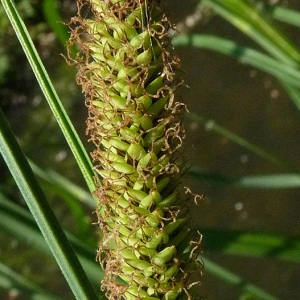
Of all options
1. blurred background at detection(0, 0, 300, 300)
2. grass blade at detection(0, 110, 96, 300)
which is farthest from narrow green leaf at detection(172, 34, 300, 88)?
blurred background at detection(0, 0, 300, 300)

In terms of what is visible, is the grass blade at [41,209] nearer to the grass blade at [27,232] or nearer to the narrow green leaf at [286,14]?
the grass blade at [27,232]

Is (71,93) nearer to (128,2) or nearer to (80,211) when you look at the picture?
(80,211)

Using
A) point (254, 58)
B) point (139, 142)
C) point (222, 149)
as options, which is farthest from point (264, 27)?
point (222, 149)

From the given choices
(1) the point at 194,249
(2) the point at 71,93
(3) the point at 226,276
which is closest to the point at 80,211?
(3) the point at 226,276

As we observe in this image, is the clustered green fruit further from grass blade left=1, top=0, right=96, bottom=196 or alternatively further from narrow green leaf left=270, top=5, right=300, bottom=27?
narrow green leaf left=270, top=5, right=300, bottom=27

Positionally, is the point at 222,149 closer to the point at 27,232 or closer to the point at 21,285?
the point at 21,285

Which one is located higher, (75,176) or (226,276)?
(75,176)
